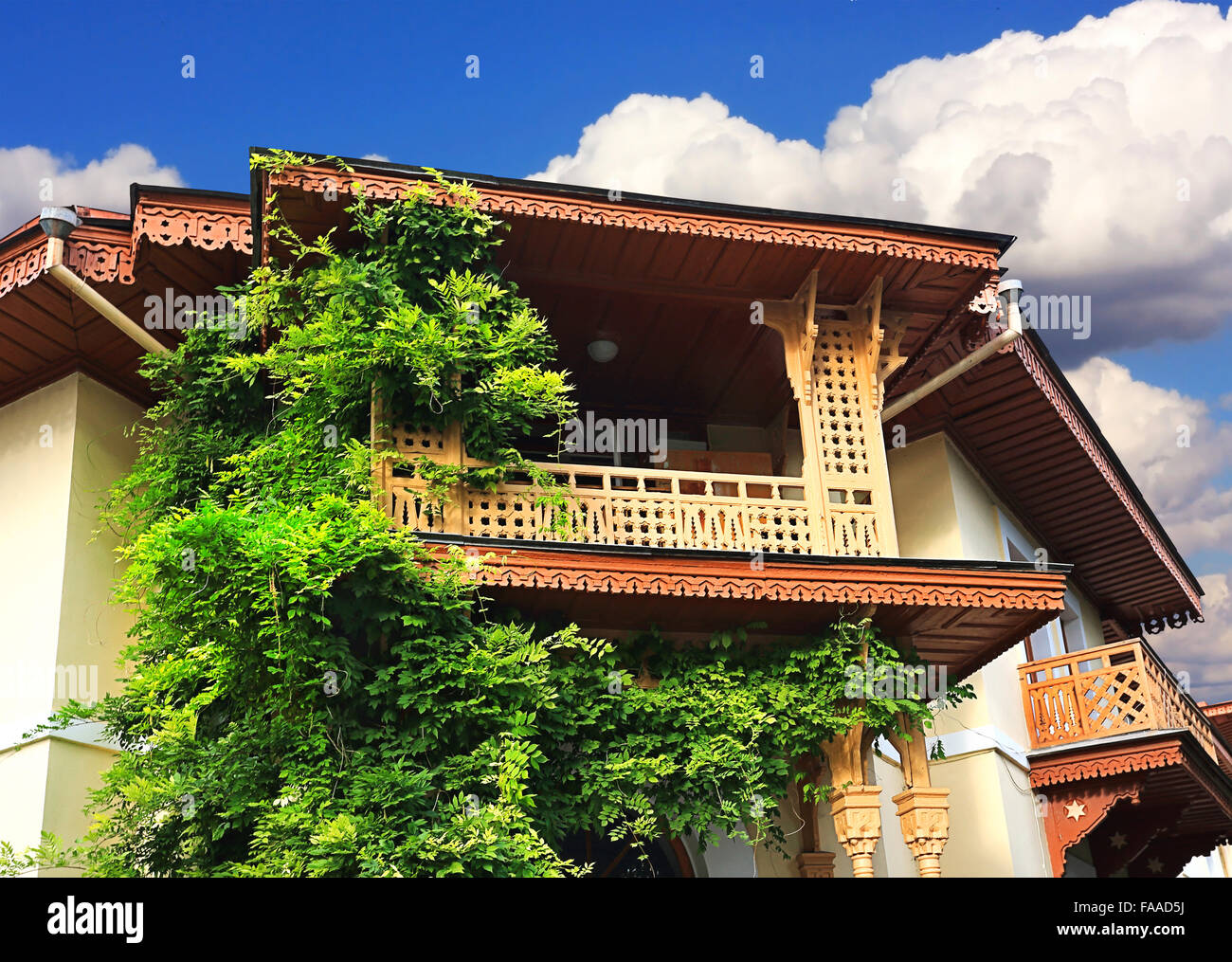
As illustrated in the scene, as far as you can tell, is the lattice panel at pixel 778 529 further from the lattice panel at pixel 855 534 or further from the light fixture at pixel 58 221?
the light fixture at pixel 58 221

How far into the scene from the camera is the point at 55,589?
10758 millimetres

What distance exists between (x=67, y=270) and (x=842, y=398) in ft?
19.7

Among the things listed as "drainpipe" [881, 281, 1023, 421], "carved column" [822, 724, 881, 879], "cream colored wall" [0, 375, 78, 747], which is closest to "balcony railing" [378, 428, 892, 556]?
"carved column" [822, 724, 881, 879]

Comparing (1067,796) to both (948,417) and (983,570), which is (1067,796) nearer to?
(948,417)

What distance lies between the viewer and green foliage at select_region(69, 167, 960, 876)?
7832mm

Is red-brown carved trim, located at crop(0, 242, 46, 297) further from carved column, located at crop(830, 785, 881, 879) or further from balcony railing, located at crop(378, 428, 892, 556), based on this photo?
carved column, located at crop(830, 785, 881, 879)

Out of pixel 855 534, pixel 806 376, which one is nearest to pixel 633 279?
pixel 806 376

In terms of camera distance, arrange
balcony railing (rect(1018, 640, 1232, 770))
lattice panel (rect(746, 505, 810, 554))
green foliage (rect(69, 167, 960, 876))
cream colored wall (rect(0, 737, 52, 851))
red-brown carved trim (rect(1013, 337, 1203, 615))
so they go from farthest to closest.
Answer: balcony railing (rect(1018, 640, 1232, 770)), red-brown carved trim (rect(1013, 337, 1203, 615)), cream colored wall (rect(0, 737, 52, 851)), lattice panel (rect(746, 505, 810, 554)), green foliage (rect(69, 167, 960, 876))

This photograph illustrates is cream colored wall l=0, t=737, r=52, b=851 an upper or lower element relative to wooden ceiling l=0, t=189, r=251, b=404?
lower

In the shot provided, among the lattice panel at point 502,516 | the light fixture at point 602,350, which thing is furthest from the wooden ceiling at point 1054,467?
the lattice panel at point 502,516

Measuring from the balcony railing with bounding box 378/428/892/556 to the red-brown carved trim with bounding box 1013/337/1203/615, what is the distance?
3.80m

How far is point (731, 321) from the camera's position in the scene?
11266mm

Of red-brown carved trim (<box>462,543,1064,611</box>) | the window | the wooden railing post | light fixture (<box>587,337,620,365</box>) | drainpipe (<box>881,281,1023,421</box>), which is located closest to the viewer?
red-brown carved trim (<box>462,543,1064,611</box>)

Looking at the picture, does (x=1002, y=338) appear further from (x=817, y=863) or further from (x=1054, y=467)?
(x=817, y=863)
